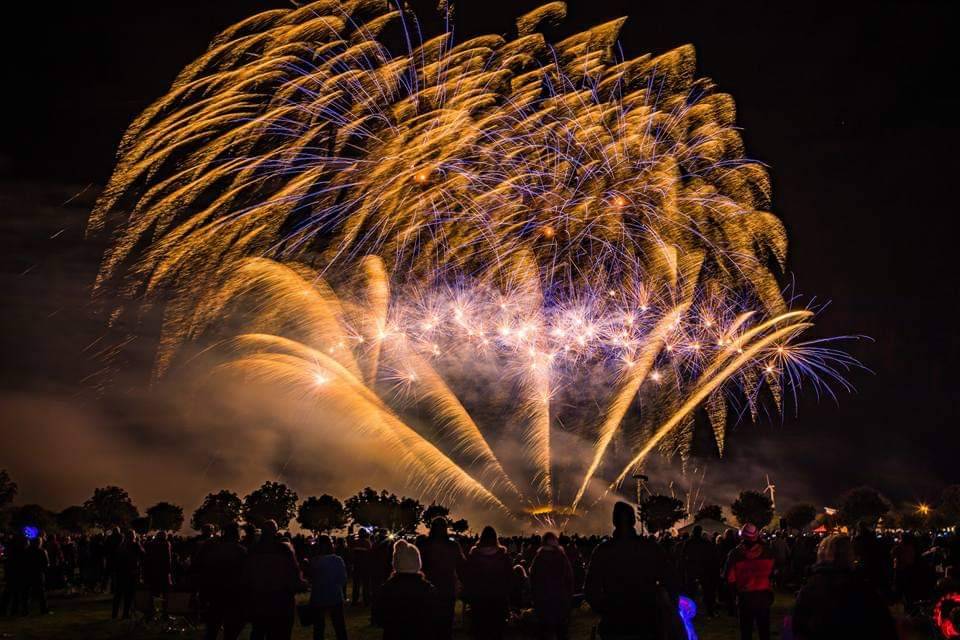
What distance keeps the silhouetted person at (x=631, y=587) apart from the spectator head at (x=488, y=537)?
3.36 m

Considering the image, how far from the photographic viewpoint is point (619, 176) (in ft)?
75.9

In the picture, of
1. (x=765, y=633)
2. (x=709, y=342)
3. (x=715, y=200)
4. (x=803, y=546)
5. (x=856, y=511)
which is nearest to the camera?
(x=765, y=633)

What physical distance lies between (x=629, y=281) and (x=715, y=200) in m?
2.98

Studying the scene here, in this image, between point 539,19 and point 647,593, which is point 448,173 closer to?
point 539,19

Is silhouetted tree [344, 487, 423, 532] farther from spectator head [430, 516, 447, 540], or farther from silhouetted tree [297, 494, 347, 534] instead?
spectator head [430, 516, 447, 540]

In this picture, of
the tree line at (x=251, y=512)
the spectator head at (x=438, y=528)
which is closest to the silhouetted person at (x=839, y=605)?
the spectator head at (x=438, y=528)

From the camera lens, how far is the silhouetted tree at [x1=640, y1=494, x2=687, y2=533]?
4289 inches

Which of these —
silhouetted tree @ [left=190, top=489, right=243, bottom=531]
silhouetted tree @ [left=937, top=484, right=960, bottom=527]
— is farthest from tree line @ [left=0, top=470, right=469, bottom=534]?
silhouetted tree @ [left=937, top=484, right=960, bottom=527]

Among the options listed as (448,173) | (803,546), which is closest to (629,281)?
(448,173)

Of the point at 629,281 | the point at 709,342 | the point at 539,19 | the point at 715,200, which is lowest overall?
the point at 709,342

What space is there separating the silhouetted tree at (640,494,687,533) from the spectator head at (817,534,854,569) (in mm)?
103299

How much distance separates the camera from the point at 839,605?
602 cm

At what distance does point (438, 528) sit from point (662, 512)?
108267 millimetres

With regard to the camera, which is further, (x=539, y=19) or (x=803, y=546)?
(x=803, y=546)
